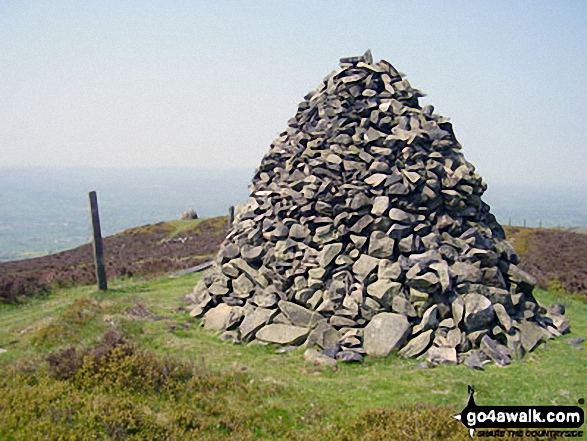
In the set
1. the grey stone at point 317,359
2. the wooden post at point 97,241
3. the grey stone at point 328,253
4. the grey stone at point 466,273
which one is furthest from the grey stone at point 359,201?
the wooden post at point 97,241

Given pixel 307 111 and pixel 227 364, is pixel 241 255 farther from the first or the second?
pixel 307 111

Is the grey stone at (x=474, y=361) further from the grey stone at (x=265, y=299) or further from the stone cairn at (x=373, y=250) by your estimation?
the grey stone at (x=265, y=299)

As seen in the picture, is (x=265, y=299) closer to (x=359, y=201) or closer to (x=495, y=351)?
(x=359, y=201)

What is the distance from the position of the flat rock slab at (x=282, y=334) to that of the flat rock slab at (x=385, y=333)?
1978mm

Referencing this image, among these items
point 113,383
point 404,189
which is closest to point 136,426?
point 113,383

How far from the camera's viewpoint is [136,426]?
29.2ft

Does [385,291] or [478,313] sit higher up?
[385,291]

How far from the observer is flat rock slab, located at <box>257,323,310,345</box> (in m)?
14.4

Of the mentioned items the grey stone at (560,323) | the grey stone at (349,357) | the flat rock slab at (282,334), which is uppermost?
the flat rock slab at (282,334)

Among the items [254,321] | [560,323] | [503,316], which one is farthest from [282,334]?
[560,323]

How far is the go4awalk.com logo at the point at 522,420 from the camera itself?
876cm

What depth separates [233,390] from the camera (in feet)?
35.7

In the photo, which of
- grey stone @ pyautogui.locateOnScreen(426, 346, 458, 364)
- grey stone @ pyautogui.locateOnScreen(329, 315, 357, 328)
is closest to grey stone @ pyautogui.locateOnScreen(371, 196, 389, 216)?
grey stone @ pyautogui.locateOnScreen(329, 315, 357, 328)

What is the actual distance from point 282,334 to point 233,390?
3983mm
